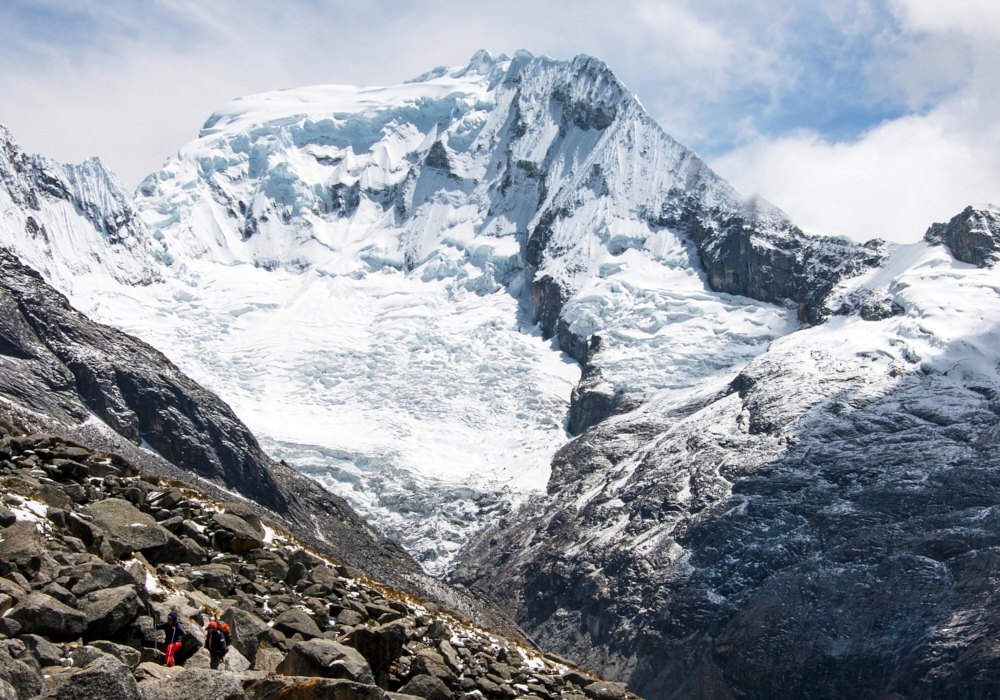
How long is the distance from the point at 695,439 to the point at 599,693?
5099 inches

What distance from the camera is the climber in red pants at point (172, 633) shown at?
1884 centimetres

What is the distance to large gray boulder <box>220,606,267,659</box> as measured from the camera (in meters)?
22.1

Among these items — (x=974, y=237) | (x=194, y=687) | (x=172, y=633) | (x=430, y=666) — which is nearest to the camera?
(x=194, y=687)

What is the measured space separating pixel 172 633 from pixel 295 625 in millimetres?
5489

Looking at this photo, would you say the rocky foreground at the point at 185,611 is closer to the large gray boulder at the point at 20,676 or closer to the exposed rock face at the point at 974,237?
the large gray boulder at the point at 20,676

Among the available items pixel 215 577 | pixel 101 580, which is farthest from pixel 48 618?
pixel 215 577

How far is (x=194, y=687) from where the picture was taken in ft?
56.1

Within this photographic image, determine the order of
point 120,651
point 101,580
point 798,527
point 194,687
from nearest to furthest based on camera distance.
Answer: point 194,687 < point 120,651 < point 101,580 < point 798,527

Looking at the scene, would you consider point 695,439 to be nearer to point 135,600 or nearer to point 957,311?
point 957,311

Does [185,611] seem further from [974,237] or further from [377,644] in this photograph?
[974,237]

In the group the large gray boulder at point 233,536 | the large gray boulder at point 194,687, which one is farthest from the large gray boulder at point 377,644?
the large gray boulder at point 233,536

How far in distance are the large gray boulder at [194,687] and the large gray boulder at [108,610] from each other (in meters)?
1.84

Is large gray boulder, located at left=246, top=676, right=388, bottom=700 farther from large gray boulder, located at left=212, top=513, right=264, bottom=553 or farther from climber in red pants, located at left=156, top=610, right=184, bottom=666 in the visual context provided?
large gray boulder, located at left=212, top=513, right=264, bottom=553

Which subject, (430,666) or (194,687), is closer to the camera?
(194,687)
